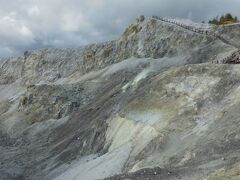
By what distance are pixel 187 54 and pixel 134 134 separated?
2094 cm

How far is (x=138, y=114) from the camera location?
39594mm

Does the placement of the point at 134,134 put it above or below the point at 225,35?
below

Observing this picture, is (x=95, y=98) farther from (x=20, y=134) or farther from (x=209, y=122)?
(x=209, y=122)

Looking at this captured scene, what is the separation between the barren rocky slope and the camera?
97.8 ft

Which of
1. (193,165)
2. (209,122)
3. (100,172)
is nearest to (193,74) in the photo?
(209,122)

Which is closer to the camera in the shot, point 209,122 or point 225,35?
point 209,122

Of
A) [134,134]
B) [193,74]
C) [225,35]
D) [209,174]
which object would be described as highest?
[225,35]

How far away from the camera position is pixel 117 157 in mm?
35531

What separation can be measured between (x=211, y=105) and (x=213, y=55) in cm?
1733

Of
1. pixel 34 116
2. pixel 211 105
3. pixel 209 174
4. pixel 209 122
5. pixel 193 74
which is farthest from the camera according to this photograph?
pixel 34 116

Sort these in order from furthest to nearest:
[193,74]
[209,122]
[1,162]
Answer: [1,162], [193,74], [209,122]

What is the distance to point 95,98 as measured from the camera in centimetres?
5597

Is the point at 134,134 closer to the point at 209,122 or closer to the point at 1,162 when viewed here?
the point at 209,122

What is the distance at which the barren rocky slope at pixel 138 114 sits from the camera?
29797 mm
